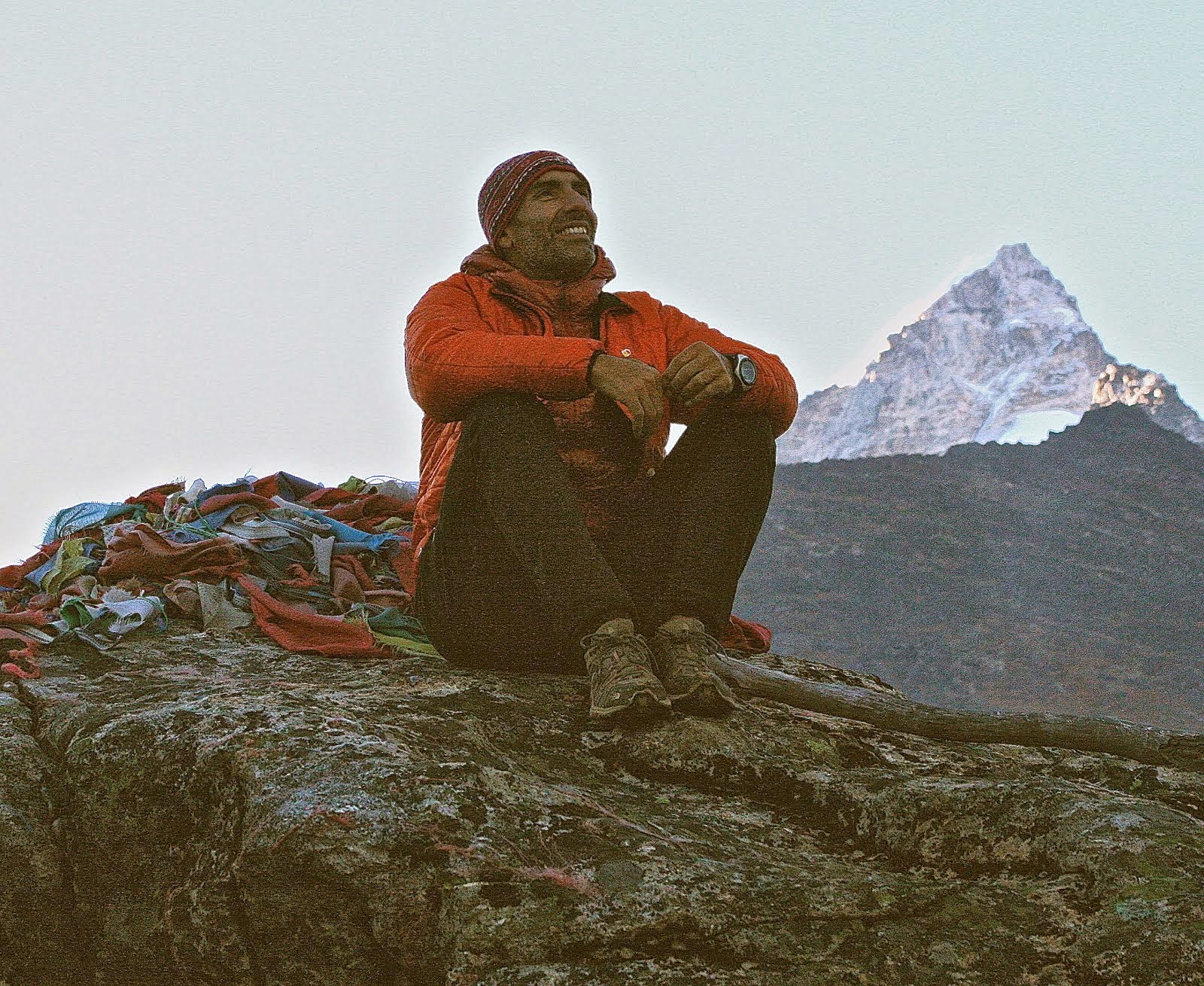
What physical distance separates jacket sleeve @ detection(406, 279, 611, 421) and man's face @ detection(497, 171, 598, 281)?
58 centimetres

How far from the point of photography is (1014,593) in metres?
51.8

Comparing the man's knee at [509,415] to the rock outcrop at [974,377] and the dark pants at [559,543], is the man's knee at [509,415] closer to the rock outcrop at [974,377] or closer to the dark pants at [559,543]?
the dark pants at [559,543]

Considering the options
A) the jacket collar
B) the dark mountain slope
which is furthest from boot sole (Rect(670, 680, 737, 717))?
the dark mountain slope

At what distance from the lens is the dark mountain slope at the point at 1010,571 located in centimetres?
4622

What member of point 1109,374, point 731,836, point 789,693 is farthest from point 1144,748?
point 1109,374

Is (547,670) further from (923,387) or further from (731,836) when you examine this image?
(923,387)

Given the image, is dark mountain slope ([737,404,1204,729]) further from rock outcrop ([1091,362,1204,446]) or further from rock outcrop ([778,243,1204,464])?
rock outcrop ([778,243,1204,464])

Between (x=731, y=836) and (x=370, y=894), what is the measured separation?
2.70 feet

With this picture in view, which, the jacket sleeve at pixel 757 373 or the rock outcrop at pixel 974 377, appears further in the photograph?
the rock outcrop at pixel 974 377

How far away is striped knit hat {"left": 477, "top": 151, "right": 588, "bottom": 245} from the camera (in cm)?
417

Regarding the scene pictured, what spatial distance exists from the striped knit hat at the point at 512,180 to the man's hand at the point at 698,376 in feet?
3.20

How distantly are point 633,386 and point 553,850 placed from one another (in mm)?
1488

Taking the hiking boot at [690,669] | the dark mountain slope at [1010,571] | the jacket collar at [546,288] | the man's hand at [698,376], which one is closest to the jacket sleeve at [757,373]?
the man's hand at [698,376]

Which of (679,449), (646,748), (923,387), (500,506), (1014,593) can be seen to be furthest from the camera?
(923,387)
